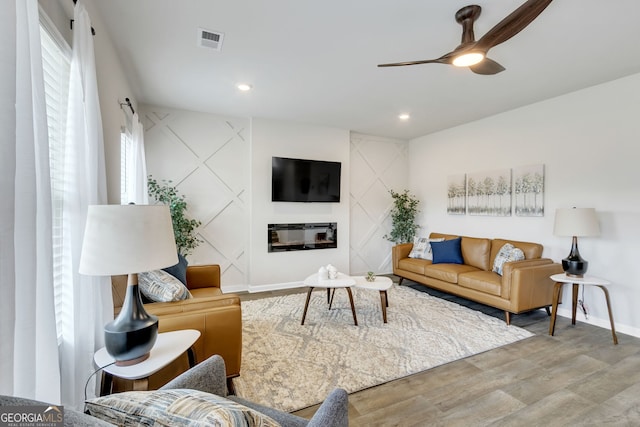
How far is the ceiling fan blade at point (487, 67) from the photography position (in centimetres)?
224

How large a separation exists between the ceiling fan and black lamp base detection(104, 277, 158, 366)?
258 cm

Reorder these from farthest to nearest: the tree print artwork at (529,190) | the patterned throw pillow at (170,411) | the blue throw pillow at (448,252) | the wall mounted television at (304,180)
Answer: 1. the wall mounted television at (304,180)
2. the blue throw pillow at (448,252)
3. the tree print artwork at (529,190)
4. the patterned throw pillow at (170,411)

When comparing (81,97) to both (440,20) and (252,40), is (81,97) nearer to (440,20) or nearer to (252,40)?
(252,40)

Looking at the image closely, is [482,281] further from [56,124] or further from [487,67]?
[56,124]

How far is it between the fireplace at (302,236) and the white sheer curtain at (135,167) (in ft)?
6.28

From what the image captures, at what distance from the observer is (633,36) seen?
2352mm

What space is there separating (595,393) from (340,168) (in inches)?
161

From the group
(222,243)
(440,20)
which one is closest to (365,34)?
(440,20)

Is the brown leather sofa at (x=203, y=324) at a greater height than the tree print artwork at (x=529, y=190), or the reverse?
the tree print artwork at (x=529, y=190)

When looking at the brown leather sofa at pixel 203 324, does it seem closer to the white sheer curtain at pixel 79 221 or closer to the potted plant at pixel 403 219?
the white sheer curtain at pixel 79 221

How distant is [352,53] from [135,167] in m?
2.73

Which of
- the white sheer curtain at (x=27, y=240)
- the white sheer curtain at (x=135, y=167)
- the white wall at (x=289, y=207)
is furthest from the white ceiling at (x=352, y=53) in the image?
the white sheer curtain at (x=27, y=240)

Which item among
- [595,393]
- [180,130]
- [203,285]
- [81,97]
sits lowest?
[595,393]

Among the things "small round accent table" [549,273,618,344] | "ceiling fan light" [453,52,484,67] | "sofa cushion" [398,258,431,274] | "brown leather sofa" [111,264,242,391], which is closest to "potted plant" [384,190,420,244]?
"sofa cushion" [398,258,431,274]
